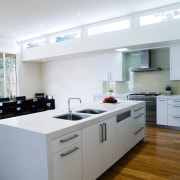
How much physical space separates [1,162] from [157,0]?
4.21 meters

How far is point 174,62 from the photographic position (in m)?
4.82

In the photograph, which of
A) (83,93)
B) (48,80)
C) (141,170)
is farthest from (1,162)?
(48,80)

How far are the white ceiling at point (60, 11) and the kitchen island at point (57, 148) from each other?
9.06 ft

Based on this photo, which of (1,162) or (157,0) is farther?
(157,0)

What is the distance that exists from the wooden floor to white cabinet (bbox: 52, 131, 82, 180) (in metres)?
0.72

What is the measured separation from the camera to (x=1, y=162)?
205 centimetres

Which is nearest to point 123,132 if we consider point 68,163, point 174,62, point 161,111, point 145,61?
point 68,163

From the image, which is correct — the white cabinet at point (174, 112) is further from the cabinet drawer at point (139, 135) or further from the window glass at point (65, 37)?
the window glass at point (65, 37)

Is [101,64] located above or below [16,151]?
above

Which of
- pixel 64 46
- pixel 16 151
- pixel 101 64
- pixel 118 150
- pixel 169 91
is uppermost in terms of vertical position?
pixel 64 46

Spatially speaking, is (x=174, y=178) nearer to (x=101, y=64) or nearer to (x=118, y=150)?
(x=118, y=150)

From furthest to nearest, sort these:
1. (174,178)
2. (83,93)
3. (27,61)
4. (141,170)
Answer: (27,61), (83,93), (141,170), (174,178)

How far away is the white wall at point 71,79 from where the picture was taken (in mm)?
6722

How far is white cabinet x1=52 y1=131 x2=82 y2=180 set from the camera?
66.7 inches
